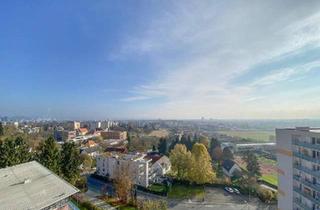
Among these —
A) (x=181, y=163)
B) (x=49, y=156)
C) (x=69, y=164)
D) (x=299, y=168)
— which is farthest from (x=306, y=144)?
(x=49, y=156)

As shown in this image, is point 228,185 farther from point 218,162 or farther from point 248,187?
point 218,162

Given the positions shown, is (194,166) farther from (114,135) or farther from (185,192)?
(114,135)

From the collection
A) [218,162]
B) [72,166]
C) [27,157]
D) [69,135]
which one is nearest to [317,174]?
[72,166]

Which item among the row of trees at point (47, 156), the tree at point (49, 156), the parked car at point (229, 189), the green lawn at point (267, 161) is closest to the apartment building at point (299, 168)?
the parked car at point (229, 189)

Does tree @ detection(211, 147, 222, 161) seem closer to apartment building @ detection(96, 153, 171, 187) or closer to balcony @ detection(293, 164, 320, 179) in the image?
apartment building @ detection(96, 153, 171, 187)

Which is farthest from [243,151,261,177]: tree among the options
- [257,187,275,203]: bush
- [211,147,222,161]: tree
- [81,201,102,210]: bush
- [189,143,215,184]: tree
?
[81,201,102,210]: bush
